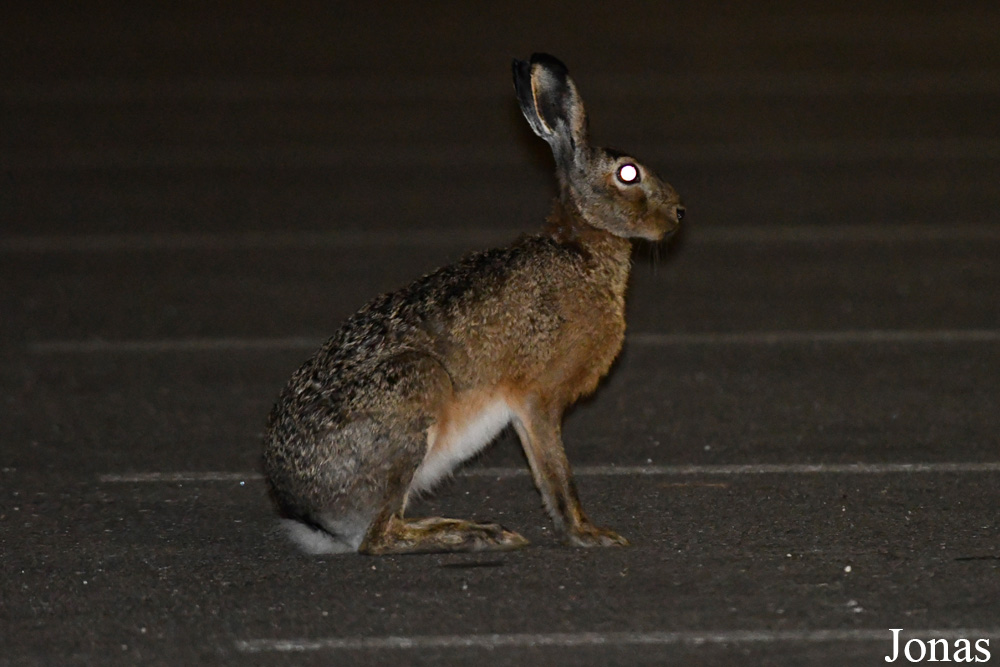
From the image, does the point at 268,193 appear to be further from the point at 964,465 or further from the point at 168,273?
the point at 964,465

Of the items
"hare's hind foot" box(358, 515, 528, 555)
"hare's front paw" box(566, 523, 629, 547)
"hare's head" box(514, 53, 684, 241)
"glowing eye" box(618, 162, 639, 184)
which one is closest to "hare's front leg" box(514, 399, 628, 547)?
"hare's front paw" box(566, 523, 629, 547)

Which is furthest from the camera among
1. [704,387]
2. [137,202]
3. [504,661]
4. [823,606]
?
[137,202]

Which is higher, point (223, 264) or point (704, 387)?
point (223, 264)

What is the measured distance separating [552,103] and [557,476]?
54.8 inches

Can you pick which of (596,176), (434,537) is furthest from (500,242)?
(434,537)

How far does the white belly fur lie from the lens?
5535 millimetres

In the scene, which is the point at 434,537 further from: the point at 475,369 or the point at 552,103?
the point at 552,103

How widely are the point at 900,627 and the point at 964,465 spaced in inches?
71.4

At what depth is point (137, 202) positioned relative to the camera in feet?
37.9

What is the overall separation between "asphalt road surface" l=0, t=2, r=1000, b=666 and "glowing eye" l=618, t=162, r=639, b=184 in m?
1.23

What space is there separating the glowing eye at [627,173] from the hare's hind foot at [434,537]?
1.38 m

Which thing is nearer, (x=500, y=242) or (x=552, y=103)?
(x=552, y=103)

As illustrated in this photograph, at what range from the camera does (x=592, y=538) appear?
5.67 meters

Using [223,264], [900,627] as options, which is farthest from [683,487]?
[223,264]
